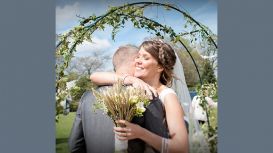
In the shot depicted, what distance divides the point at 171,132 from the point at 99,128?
673 millimetres

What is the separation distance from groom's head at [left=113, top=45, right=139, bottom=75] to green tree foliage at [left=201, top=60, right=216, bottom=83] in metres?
0.70

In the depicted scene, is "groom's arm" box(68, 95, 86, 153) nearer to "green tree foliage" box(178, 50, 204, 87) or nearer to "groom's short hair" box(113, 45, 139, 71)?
"groom's short hair" box(113, 45, 139, 71)

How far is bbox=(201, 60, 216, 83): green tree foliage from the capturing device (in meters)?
6.73

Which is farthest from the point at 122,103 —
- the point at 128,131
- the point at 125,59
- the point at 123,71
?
the point at 125,59

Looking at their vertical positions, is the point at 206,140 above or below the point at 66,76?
below

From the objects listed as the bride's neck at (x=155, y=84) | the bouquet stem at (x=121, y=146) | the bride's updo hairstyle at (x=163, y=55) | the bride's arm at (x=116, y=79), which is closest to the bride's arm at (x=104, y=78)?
the bride's arm at (x=116, y=79)

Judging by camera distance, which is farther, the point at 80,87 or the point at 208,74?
the point at 208,74

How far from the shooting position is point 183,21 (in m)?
6.69

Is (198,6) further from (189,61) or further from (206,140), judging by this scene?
(206,140)

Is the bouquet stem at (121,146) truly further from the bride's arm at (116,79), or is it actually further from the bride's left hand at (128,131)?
the bride's arm at (116,79)

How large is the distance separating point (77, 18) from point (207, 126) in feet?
5.31

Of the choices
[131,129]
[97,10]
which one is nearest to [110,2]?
[97,10]

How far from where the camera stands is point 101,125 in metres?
6.47

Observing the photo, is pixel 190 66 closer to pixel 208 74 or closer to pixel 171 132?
pixel 208 74
